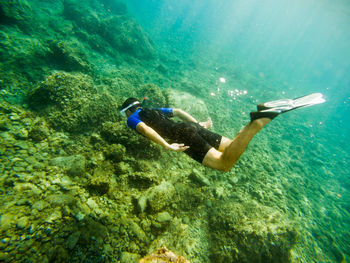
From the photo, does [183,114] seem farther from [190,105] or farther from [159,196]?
[190,105]

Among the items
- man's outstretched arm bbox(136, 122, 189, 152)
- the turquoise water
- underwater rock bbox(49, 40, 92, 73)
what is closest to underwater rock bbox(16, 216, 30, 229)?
the turquoise water

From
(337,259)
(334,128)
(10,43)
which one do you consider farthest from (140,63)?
(334,128)

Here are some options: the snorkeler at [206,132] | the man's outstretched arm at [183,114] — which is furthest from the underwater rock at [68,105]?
the man's outstretched arm at [183,114]

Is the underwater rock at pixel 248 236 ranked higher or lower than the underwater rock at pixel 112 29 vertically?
lower

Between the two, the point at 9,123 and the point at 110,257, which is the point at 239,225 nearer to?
the point at 110,257

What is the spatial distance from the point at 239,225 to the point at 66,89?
6.44 m

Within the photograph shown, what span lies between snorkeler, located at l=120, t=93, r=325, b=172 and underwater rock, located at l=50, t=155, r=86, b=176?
144cm

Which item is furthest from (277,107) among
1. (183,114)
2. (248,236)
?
(248,236)

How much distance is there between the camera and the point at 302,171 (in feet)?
28.5

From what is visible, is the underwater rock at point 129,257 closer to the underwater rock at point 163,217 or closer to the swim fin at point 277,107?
the underwater rock at point 163,217

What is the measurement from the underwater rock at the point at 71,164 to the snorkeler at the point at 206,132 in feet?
4.73

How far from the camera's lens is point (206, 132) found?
3479mm

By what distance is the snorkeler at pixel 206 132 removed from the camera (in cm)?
232

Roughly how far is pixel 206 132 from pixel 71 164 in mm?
3116
